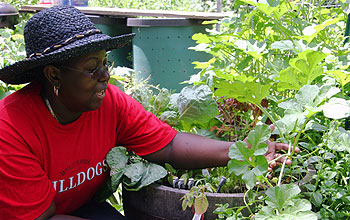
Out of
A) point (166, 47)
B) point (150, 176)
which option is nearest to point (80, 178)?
point (150, 176)

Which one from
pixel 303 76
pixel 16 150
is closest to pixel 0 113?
pixel 16 150

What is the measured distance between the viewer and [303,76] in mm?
1191

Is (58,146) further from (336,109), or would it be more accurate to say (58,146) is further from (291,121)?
(336,109)

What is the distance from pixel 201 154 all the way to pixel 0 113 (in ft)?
2.39

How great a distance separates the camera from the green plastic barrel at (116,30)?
4.14 meters

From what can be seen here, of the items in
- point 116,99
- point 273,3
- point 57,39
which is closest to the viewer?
point 57,39

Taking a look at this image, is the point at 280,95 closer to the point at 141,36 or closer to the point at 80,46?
the point at 80,46

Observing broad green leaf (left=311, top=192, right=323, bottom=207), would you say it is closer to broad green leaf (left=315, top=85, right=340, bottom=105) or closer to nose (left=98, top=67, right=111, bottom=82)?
broad green leaf (left=315, top=85, right=340, bottom=105)

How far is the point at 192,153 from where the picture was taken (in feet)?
5.15

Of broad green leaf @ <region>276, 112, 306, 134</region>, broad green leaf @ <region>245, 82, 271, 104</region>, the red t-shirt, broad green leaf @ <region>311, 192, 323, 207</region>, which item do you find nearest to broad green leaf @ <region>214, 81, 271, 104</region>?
broad green leaf @ <region>245, 82, 271, 104</region>

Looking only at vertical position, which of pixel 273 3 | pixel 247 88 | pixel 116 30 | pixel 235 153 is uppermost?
pixel 273 3

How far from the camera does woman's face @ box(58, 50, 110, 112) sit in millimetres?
1332

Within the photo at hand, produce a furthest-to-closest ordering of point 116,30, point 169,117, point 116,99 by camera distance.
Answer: point 116,30
point 169,117
point 116,99

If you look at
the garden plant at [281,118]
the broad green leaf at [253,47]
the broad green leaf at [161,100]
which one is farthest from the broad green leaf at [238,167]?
the broad green leaf at [161,100]
